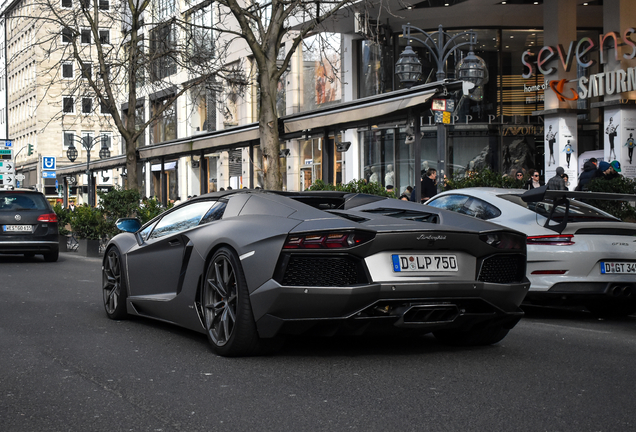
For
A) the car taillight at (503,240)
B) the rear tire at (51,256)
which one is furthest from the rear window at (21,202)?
the car taillight at (503,240)

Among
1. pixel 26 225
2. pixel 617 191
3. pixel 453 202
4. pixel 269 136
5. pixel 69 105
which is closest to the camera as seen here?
pixel 453 202

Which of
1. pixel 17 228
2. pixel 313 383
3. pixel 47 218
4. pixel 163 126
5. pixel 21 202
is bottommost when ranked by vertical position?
pixel 313 383

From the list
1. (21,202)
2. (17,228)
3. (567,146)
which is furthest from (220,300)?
(567,146)

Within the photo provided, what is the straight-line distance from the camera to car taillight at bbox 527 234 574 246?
8562mm

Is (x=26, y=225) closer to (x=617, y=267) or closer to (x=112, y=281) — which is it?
(x=112, y=281)

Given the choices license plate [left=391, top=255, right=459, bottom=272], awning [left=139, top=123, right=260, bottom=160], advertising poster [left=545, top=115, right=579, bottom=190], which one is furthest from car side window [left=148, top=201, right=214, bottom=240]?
advertising poster [left=545, top=115, right=579, bottom=190]

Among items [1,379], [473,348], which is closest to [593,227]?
[473,348]

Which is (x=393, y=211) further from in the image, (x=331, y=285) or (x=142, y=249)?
(x=142, y=249)

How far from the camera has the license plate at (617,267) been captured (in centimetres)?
852

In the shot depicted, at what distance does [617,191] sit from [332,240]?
1006cm

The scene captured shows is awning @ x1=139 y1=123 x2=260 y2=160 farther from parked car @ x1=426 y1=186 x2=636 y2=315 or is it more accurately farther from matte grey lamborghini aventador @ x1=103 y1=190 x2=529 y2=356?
matte grey lamborghini aventador @ x1=103 y1=190 x2=529 y2=356

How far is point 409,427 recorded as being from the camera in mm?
4168

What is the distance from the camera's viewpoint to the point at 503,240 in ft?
20.0

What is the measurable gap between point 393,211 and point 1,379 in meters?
2.81
